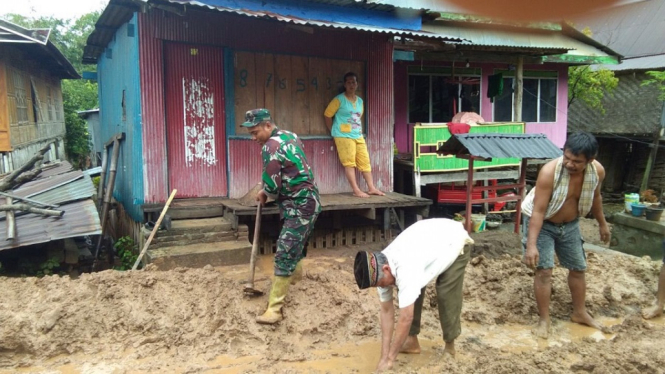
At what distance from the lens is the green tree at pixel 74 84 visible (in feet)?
67.6

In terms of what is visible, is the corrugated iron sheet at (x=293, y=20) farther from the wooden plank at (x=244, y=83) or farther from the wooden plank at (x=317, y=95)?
the wooden plank at (x=317, y=95)

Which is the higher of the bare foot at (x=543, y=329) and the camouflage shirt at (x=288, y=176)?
the camouflage shirt at (x=288, y=176)

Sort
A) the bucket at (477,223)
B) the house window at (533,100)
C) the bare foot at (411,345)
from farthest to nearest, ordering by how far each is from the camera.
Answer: the house window at (533,100) < the bucket at (477,223) < the bare foot at (411,345)

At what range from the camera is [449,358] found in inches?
147

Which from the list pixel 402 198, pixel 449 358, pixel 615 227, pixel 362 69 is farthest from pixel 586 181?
pixel 615 227

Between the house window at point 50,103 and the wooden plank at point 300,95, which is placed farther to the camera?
the house window at point 50,103

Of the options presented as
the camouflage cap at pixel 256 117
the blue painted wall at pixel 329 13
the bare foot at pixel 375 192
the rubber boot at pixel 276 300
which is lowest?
the rubber boot at pixel 276 300

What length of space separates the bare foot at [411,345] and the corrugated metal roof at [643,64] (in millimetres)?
14991

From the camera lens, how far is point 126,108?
7566 millimetres

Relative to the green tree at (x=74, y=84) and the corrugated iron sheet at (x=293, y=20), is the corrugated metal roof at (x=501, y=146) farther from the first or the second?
the green tree at (x=74, y=84)

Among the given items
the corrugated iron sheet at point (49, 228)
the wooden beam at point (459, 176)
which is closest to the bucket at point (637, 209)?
the wooden beam at point (459, 176)

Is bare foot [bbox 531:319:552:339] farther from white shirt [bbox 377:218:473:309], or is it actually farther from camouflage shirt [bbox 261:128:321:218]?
camouflage shirt [bbox 261:128:321:218]

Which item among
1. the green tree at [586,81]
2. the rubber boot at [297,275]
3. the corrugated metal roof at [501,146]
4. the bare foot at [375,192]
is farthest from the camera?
the green tree at [586,81]

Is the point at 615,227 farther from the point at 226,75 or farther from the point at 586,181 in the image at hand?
the point at 226,75
